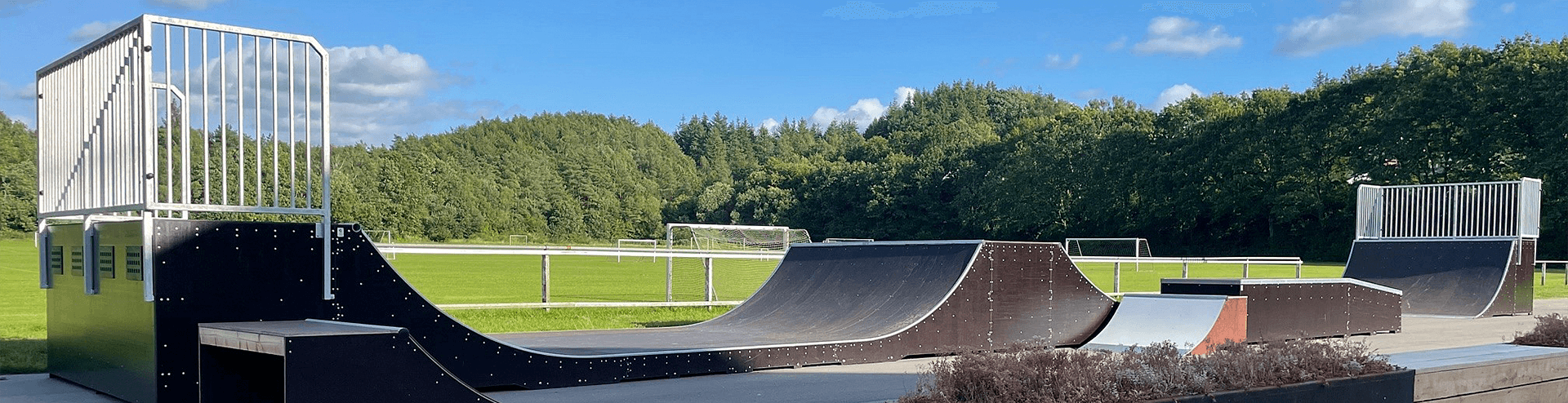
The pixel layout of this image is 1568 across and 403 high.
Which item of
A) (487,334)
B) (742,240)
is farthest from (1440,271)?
(742,240)

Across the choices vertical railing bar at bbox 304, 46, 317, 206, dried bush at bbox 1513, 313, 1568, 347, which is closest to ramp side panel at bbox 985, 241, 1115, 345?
dried bush at bbox 1513, 313, 1568, 347

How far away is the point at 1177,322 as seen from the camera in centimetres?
1089

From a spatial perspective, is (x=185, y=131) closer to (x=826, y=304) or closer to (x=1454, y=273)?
(x=826, y=304)

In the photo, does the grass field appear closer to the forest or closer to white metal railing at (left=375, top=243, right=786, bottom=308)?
white metal railing at (left=375, top=243, right=786, bottom=308)

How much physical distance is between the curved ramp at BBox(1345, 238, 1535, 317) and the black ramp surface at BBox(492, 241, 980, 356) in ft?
32.6

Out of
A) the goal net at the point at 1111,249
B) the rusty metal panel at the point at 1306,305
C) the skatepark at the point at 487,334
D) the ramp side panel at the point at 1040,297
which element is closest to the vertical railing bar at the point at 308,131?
the skatepark at the point at 487,334

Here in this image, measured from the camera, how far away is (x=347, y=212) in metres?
64.5

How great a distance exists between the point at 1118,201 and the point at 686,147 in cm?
7205

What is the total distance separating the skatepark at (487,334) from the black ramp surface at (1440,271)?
370 cm

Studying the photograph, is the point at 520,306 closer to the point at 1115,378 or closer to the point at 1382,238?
the point at 1115,378

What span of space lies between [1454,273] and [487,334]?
50.7 feet

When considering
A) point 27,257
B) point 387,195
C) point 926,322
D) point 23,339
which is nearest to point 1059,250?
point 926,322

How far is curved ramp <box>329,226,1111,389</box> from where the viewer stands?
23.8 feet

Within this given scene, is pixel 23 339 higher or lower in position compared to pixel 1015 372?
lower
